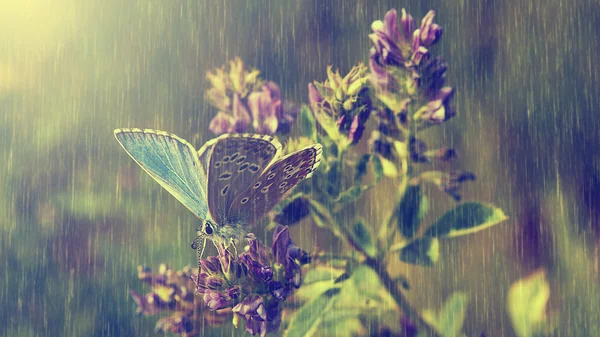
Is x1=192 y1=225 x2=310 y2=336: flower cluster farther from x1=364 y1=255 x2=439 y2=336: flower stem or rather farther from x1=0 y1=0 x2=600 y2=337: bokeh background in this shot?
x1=0 y1=0 x2=600 y2=337: bokeh background

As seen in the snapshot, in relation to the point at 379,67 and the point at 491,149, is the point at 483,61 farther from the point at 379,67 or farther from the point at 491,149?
the point at 379,67

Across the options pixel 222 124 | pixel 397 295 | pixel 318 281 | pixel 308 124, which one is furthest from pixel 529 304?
pixel 222 124

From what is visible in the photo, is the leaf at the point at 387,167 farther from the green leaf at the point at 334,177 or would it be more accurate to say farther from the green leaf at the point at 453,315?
the green leaf at the point at 453,315

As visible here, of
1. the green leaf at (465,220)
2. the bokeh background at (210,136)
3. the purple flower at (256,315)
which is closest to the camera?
the purple flower at (256,315)

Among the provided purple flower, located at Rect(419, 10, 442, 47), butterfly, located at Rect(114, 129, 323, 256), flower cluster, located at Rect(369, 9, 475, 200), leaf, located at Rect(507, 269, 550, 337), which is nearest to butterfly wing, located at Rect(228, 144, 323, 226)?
butterfly, located at Rect(114, 129, 323, 256)

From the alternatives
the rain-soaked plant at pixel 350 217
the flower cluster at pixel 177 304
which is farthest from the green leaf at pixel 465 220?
the flower cluster at pixel 177 304

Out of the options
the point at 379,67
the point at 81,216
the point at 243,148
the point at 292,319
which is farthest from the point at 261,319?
the point at 81,216
